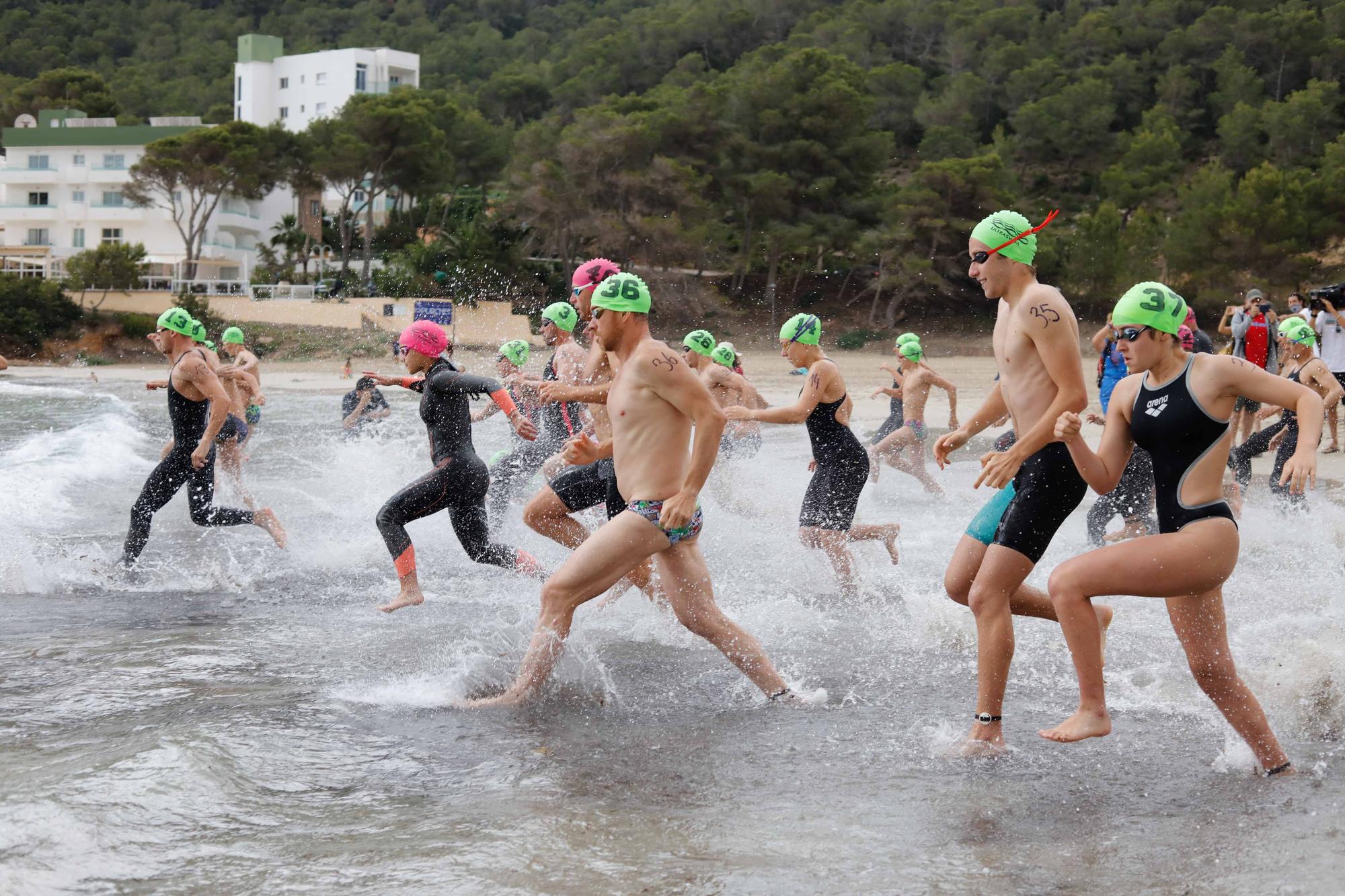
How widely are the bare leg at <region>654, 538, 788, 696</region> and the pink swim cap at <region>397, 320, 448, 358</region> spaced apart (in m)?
2.61

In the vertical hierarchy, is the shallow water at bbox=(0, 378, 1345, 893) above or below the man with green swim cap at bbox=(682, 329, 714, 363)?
below

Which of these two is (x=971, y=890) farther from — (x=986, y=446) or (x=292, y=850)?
(x=986, y=446)

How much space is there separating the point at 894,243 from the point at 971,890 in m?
39.2

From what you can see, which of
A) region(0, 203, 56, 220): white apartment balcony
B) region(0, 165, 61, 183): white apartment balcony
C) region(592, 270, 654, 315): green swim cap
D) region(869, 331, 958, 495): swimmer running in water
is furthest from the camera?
region(0, 165, 61, 183): white apartment balcony

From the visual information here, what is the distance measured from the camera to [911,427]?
12.3 metres

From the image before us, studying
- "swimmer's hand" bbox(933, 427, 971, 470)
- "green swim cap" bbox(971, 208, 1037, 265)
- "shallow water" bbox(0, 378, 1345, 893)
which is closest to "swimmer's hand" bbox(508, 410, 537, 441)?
"shallow water" bbox(0, 378, 1345, 893)

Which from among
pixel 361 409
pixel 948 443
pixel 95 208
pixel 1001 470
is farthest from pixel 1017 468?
pixel 95 208

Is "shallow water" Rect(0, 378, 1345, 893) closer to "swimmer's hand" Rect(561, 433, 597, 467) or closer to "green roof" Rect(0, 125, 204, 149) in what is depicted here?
"swimmer's hand" Rect(561, 433, 597, 467)

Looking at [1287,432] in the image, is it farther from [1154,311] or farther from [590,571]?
[590,571]

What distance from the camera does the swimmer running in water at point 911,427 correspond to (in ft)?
40.3

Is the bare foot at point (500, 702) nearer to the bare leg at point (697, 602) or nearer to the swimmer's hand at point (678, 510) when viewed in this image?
the bare leg at point (697, 602)

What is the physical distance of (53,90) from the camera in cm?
7831

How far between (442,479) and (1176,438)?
423 cm

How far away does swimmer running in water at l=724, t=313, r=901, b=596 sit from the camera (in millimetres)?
7957
